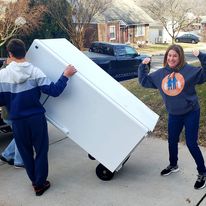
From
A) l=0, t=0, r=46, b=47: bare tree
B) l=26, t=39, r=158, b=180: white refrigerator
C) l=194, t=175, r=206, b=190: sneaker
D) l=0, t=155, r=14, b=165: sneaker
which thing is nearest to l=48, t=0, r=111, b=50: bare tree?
l=0, t=0, r=46, b=47: bare tree

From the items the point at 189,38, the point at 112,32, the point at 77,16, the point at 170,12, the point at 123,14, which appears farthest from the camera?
the point at 189,38

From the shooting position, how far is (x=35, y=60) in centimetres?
409

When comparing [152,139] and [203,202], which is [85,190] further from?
[152,139]

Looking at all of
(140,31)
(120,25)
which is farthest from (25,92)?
(140,31)

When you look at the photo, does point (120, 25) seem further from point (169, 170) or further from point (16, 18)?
point (169, 170)

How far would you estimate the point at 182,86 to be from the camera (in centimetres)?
381

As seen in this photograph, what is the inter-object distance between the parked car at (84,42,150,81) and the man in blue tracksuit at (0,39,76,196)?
32.6ft

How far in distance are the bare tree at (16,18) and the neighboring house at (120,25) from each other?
9.67 meters

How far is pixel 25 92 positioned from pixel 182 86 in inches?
62.3

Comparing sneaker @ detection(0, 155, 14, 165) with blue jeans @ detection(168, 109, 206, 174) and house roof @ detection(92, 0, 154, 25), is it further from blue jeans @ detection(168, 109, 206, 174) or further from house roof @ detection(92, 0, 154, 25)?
house roof @ detection(92, 0, 154, 25)

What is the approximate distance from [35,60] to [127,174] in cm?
168

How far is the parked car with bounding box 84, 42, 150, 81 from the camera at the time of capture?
14.0 metres

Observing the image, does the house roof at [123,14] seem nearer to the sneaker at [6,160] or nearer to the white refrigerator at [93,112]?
the sneaker at [6,160]

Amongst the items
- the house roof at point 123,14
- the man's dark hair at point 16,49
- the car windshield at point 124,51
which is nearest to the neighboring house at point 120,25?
the house roof at point 123,14
